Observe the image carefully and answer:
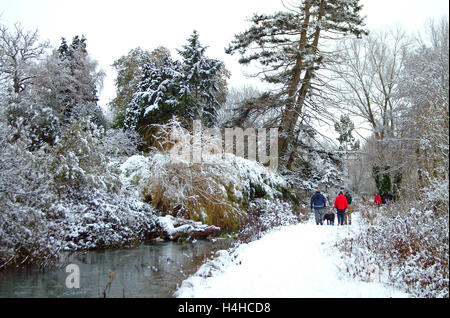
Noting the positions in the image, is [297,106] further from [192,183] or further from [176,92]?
[192,183]

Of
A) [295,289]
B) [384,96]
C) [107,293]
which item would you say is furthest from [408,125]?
[107,293]

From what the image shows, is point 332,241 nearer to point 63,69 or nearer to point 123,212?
point 123,212

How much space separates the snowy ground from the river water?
31.6 inches

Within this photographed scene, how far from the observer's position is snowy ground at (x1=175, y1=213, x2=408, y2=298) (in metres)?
5.71

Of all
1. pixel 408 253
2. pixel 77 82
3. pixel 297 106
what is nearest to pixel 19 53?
pixel 77 82

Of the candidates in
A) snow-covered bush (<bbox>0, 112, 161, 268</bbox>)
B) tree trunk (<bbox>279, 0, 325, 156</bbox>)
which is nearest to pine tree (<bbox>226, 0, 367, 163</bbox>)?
tree trunk (<bbox>279, 0, 325, 156</bbox>)

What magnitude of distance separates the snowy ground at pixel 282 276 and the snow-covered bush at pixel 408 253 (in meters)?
0.37

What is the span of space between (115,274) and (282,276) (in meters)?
3.88

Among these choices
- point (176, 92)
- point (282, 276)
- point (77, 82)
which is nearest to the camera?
point (282, 276)

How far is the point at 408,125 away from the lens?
728 inches

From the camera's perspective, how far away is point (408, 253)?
716cm

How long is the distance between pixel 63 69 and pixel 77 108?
9.72ft

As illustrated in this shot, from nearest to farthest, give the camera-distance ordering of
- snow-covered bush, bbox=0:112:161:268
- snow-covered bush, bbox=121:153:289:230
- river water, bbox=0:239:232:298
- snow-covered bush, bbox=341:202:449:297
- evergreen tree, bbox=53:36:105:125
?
snow-covered bush, bbox=341:202:449:297
river water, bbox=0:239:232:298
snow-covered bush, bbox=0:112:161:268
snow-covered bush, bbox=121:153:289:230
evergreen tree, bbox=53:36:105:125

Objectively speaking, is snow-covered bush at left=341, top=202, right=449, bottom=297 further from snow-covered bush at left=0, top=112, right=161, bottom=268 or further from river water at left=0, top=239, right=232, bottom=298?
snow-covered bush at left=0, top=112, right=161, bottom=268
